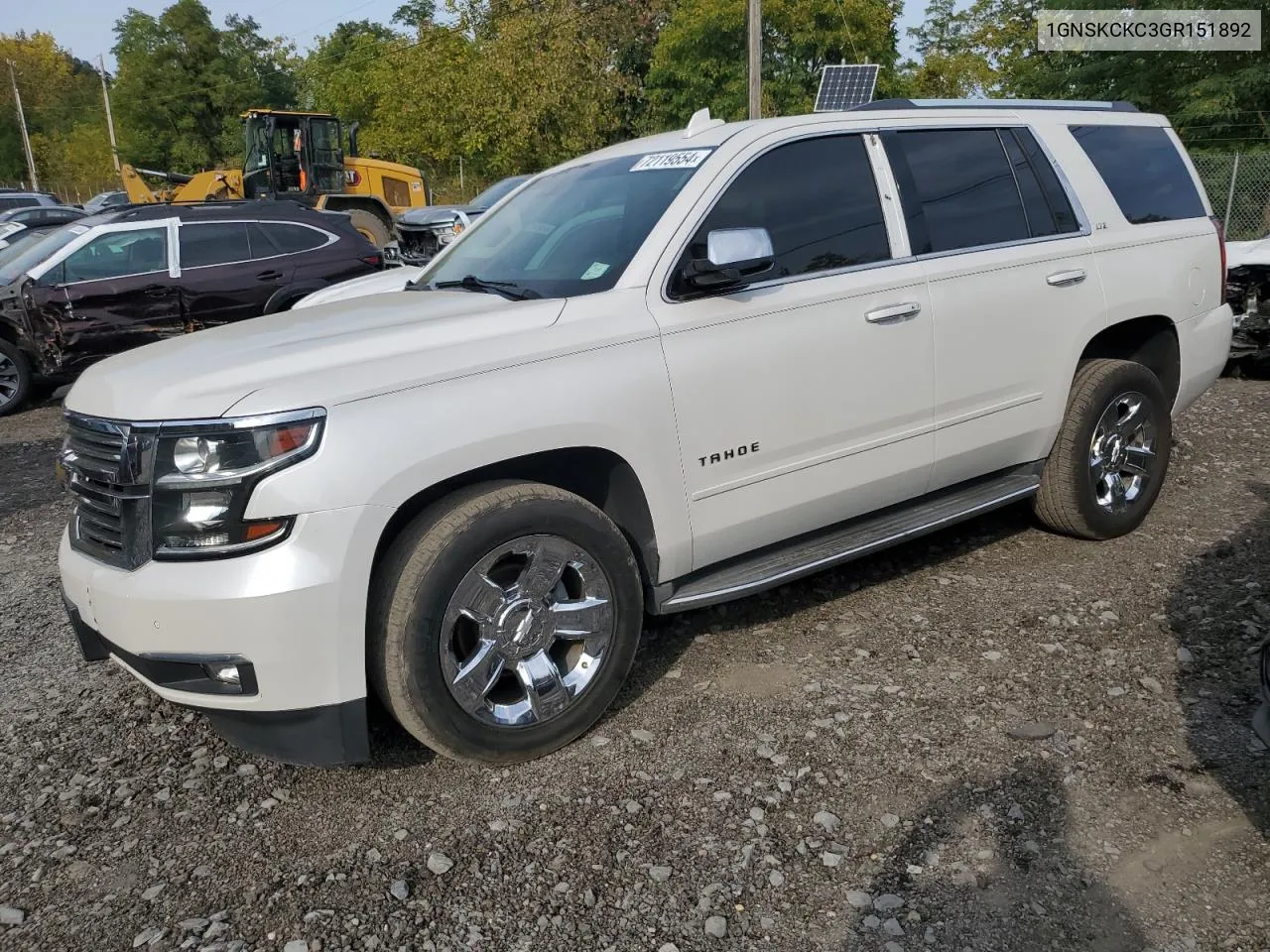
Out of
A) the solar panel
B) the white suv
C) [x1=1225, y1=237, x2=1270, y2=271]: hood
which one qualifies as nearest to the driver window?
the solar panel

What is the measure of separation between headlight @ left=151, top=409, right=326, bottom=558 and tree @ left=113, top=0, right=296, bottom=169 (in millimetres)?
63938

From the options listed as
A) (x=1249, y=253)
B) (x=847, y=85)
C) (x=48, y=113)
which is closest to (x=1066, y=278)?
(x=847, y=85)

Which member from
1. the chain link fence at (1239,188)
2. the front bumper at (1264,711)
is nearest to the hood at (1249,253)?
the front bumper at (1264,711)

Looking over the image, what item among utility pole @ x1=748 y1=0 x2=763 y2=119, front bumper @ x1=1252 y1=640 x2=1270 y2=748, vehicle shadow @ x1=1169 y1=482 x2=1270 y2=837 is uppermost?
utility pole @ x1=748 y1=0 x2=763 y2=119

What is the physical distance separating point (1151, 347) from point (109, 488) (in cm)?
464

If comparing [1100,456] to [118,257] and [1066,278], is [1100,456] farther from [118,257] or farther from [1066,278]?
[118,257]

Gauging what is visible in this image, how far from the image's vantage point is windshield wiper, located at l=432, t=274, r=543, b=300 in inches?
139

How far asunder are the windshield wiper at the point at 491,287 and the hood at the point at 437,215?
11.8 meters

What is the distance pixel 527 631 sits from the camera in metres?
3.16

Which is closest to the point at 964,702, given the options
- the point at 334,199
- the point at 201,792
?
the point at 201,792

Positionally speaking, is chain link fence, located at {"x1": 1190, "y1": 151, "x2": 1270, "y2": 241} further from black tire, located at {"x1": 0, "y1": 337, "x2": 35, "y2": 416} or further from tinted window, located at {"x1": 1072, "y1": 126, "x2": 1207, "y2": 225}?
black tire, located at {"x1": 0, "y1": 337, "x2": 35, "y2": 416}

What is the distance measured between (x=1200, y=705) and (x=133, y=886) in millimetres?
3351

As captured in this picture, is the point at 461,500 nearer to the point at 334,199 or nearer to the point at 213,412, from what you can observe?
the point at 213,412

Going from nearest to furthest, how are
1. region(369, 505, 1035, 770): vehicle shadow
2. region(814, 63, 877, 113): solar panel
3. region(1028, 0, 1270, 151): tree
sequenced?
region(369, 505, 1035, 770): vehicle shadow → region(814, 63, 877, 113): solar panel → region(1028, 0, 1270, 151): tree
